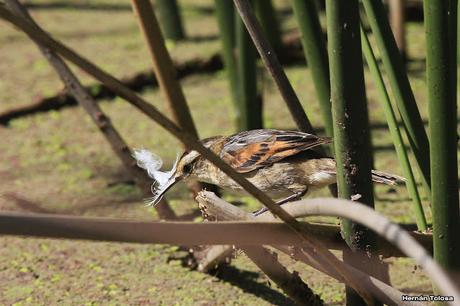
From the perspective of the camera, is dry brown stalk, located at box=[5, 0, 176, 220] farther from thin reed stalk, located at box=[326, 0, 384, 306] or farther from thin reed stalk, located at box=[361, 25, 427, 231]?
thin reed stalk, located at box=[326, 0, 384, 306]

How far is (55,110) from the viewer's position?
690 cm

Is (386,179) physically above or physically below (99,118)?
below

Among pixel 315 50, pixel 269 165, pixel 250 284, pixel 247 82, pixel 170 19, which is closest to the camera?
Answer: pixel 315 50

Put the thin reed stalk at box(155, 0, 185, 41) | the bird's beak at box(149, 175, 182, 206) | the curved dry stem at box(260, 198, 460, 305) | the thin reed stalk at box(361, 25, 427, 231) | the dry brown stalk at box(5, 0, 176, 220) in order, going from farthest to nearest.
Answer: the thin reed stalk at box(155, 0, 185, 41)
the dry brown stalk at box(5, 0, 176, 220)
the bird's beak at box(149, 175, 182, 206)
the thin reed stalk at box(361, 25, 427, 231)
the curved dry stem at box(260, 198, 460, 305)

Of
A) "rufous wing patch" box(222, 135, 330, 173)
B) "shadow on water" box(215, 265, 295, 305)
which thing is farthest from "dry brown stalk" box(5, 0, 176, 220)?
"rufous wing patch" box(222, 135, 330, 173)

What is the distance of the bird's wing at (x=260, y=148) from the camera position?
389 cm

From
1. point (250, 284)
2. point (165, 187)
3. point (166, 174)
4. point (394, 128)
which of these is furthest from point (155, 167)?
point (394, 128)

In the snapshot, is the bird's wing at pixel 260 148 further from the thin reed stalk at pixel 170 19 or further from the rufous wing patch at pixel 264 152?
the thin reed stalk at pixel 170 19

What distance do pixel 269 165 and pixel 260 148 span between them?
0.29 feet

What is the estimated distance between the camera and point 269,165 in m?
4.04

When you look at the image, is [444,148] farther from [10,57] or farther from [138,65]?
[10,57]

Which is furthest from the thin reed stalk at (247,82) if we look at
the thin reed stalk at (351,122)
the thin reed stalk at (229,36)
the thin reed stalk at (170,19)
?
the thin reed stalk at (351,122)

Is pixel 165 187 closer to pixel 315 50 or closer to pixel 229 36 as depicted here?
pixel 315 50

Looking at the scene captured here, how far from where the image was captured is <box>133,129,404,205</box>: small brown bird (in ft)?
12.7
